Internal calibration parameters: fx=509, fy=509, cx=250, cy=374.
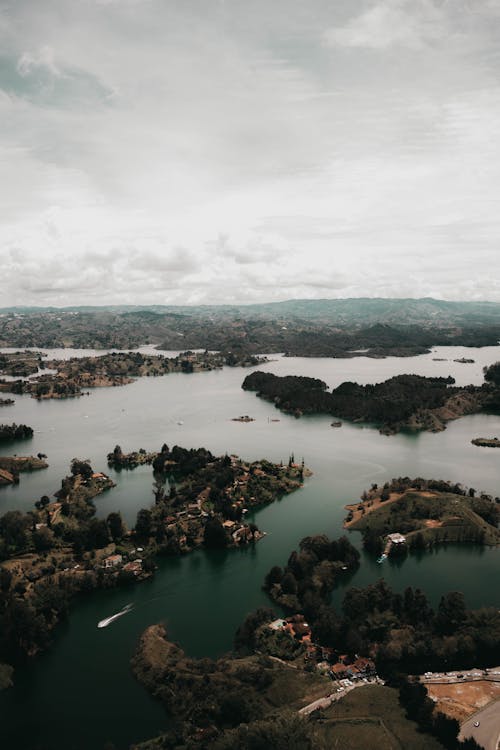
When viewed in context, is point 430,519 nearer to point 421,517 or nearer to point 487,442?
point 421,517

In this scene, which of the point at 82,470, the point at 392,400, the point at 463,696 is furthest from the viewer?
the point at 392,400

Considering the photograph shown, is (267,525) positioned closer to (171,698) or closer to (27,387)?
(171,698)

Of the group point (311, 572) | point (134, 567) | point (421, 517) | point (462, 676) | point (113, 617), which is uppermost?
point (421, 517)

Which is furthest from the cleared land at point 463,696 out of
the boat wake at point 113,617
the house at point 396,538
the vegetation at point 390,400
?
the vegetation at point 390,400

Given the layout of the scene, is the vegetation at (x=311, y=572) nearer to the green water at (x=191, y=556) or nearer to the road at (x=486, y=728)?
the green water at (x=191, y=556)

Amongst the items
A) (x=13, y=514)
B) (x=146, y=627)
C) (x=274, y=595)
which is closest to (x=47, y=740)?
(x=146, y=627)

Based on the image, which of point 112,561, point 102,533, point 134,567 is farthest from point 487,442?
point 112,561
